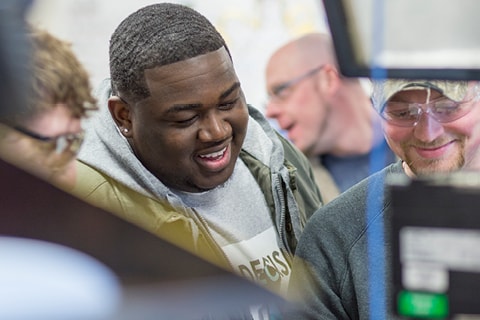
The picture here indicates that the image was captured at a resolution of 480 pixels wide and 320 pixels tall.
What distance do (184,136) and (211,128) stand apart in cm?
5

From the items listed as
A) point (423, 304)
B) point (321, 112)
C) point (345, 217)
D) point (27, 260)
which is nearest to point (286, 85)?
point (321, 112)

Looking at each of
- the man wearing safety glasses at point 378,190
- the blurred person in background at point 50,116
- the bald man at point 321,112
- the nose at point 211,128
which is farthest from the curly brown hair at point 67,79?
the bald man at point 321,112

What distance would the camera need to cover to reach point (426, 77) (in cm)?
71

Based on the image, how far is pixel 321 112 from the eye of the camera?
1.89 metres

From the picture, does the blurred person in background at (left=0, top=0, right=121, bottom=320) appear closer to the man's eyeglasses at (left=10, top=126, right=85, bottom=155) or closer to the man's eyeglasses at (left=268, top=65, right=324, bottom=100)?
the man's eyeglasses at (left=10, top=126, right=85, bottom=155)

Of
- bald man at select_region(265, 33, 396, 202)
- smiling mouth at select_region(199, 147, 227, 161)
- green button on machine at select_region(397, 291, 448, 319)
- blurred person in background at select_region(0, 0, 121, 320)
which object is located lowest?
bald man at select_region(265, 33, 396, 202)

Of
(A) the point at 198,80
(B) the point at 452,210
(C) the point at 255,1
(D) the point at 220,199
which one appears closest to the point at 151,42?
(A) the point at 198,80

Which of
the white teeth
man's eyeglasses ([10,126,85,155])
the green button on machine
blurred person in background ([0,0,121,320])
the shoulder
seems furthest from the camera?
the white teeth

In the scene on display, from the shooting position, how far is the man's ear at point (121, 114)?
149 cm

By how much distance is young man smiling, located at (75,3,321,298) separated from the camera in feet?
4.61

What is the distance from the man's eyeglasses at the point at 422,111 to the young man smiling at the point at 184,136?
323 mm

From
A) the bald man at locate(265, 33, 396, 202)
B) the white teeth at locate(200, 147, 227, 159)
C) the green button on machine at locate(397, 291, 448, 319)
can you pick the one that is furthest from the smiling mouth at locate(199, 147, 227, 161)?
the green button on machine at locate(397, 291, 448, 319)

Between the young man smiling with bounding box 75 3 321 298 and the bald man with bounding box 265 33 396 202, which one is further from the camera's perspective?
the bald man with bounding box 265 33 396 202

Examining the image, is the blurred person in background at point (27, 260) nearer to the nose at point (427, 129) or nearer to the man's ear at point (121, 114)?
the nose at point (427, 129)
